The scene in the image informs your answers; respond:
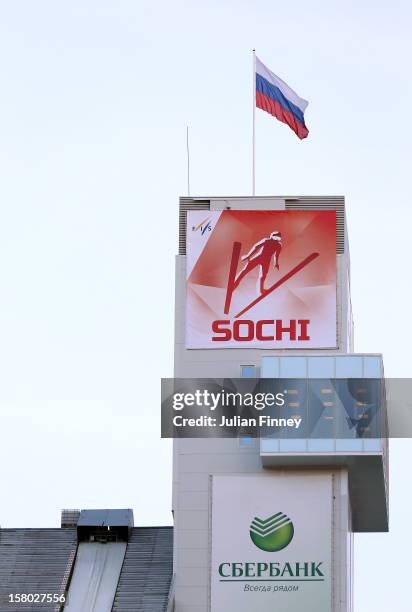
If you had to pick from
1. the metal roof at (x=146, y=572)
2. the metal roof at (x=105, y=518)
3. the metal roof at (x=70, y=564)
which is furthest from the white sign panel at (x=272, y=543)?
the metal roof at (x=105, y=518)

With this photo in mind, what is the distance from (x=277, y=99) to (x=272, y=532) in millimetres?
28533

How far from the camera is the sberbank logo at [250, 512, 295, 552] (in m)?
134

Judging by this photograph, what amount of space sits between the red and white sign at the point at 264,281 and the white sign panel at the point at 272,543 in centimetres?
921

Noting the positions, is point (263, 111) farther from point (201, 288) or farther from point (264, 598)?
point (264, 598)

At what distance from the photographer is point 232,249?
460 feet

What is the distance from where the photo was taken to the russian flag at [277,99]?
14150cm

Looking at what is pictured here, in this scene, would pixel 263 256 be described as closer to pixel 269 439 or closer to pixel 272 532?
pixel 269 439

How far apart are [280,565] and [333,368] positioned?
12581 mm

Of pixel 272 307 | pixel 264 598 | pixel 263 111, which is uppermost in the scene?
pixel 263 111

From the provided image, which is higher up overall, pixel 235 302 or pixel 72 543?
pixel 235 302

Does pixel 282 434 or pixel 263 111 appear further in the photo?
pixel 263 111

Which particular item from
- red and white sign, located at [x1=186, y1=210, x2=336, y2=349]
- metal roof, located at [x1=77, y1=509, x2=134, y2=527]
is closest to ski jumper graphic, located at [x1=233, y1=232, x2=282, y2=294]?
red and white sign, located at [x1=186, y1=210, x2=336, y2=349]

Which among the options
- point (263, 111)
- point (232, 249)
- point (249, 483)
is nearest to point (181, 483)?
point (249, 483)

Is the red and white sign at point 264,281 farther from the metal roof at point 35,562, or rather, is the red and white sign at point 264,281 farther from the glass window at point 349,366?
the metal roof at point 35,562
